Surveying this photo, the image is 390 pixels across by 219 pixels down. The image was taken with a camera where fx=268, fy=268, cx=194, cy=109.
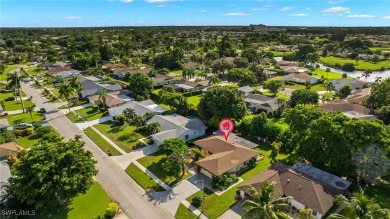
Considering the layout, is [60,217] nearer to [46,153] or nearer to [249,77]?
[46,153]

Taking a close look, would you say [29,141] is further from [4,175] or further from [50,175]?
[50,175]

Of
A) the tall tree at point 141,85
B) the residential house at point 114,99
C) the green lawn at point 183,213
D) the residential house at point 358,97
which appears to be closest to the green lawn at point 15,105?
the residential house at point 114,99

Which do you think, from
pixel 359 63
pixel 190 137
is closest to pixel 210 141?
pixel 190 137

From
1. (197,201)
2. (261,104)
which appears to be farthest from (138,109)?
(197,201)

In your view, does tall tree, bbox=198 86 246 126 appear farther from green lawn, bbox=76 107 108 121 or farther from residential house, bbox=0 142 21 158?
residential house, bbox=0 142 21 158

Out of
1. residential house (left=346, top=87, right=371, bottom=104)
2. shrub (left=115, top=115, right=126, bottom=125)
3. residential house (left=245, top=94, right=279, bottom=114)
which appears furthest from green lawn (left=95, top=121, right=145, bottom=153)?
residential house (left=346, top=87, right=371, bottom=104)

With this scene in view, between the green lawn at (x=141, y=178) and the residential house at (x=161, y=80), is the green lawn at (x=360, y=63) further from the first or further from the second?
the green lawn at (x=141, y=178)
